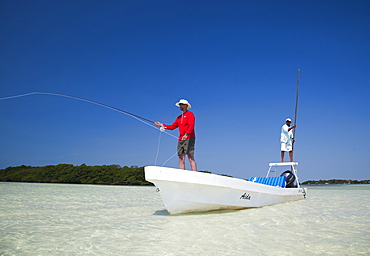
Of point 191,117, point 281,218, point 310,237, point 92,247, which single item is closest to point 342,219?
point 281,218

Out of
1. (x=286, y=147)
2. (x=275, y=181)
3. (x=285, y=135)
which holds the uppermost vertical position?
(x=285, y=135)

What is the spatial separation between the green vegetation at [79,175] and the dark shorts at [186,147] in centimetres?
2204

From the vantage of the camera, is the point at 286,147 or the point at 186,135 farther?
the point at 286,147

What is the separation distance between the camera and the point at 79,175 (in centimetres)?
2719

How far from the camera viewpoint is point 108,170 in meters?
28.3

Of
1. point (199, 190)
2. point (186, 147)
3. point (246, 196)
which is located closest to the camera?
point (199, 190)

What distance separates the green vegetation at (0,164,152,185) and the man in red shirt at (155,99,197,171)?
2197 cm

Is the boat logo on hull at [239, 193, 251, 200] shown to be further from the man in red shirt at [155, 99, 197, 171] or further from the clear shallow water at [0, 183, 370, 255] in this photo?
the man in red shirt at [155, 99, 197, 171]

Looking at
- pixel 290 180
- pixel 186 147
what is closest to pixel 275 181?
pixel 290 180

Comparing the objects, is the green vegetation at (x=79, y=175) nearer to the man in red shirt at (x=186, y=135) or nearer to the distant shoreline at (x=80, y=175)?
the distant shoreline at (x=80, y=175)

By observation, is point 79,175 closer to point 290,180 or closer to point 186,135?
point 290,180

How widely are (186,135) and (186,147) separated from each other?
0.27 meters

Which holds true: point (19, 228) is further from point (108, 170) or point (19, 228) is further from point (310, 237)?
point (108, 170)

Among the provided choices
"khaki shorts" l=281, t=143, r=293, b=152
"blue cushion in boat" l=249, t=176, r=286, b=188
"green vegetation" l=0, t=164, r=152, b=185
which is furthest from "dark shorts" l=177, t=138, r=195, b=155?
"green vegetation" l=0, t=164, r=152, b=185
